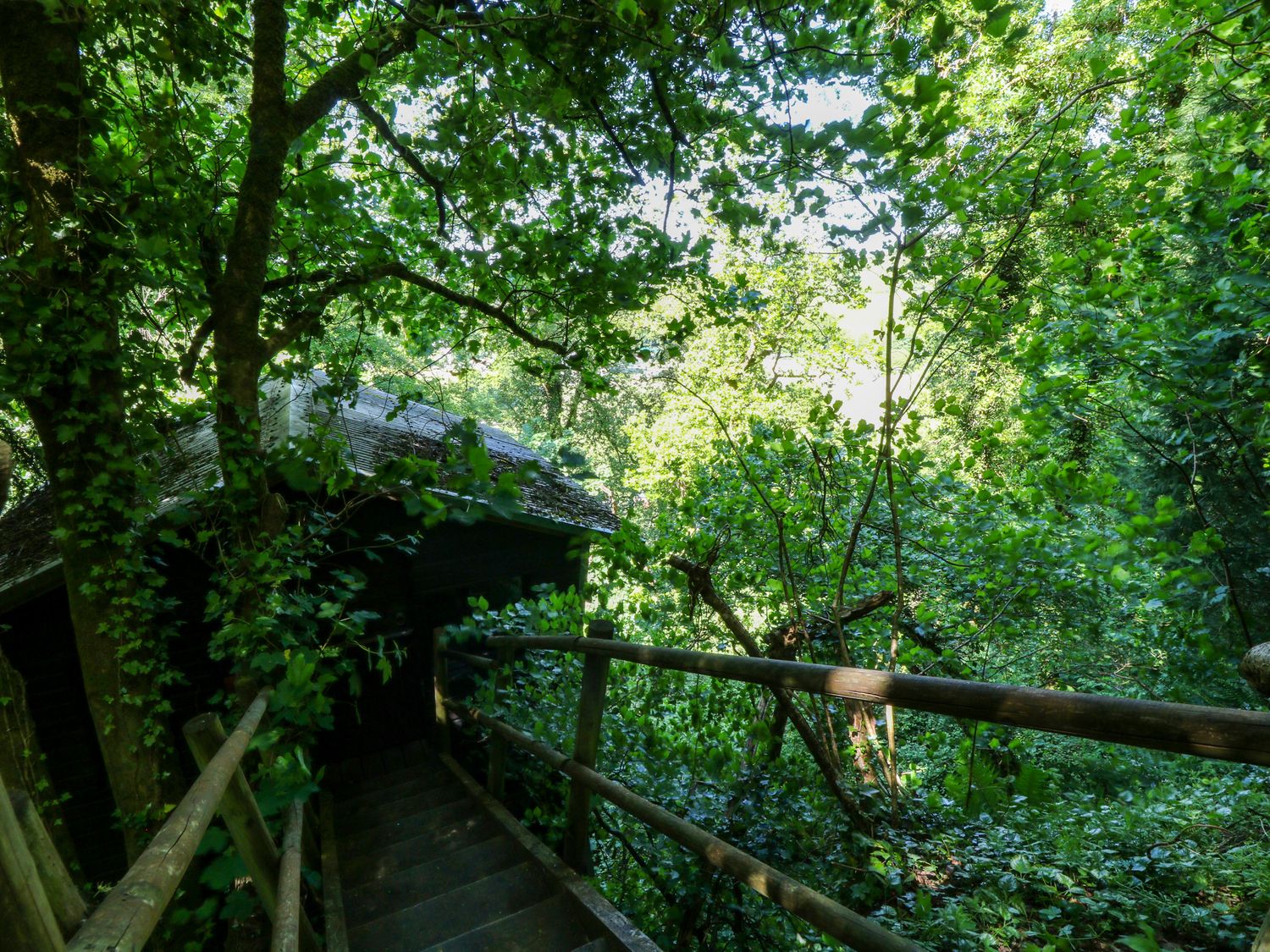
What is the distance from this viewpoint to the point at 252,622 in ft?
8.35

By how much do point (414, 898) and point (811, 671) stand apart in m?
2.69

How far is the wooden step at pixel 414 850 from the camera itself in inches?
133

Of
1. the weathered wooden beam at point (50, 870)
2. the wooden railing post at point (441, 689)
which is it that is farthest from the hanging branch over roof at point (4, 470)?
the wooden railing post at point (441, 689)

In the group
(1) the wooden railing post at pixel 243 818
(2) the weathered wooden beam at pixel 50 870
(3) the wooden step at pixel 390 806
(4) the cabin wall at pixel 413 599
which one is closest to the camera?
(2) the weathered wooden beam at pixel 50 870

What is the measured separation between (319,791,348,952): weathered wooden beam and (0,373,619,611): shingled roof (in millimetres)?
1907

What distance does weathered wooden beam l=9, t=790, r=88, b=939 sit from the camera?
94 cm

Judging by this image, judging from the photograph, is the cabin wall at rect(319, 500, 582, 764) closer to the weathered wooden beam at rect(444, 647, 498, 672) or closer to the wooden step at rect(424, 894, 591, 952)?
the weathered wooden beam at rect(444, 647, 498, 672)

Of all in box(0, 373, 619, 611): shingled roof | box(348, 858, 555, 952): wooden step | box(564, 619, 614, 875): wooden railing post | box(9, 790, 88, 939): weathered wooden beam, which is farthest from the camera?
box(0, 373, 619, 611): shingled roof

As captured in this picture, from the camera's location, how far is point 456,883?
304 cm

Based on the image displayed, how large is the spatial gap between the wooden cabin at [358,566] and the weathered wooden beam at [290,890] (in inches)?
48.5

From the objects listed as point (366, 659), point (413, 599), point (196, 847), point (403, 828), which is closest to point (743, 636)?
point (403, 828)

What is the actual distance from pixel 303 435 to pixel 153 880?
259cm

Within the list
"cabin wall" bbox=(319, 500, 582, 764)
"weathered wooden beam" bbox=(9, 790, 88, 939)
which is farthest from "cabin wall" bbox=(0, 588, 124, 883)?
"weathered wooden beam" bbox=(9, 790, 88, 939)

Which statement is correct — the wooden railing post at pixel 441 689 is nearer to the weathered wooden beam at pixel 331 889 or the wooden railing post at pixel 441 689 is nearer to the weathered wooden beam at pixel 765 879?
the weathered wooden beam at pixel 331 889
